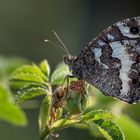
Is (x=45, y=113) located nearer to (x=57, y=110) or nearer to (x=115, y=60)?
(x=57, y=110)

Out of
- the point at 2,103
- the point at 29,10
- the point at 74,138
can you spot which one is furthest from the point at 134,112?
the point at 29,10

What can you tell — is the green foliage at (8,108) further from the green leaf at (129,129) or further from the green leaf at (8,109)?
the green leaf at (129,129)

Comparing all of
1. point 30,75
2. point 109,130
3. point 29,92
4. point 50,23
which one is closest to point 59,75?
point 30,75

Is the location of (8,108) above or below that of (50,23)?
above

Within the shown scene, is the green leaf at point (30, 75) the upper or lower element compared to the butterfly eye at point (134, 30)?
lower

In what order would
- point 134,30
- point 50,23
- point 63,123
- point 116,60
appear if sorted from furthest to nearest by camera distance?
point 50,23 < point 116,60 < point 134,30 < point 63,123

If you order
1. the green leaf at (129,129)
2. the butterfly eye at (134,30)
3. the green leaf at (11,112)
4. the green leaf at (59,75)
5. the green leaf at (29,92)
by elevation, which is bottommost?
the green leaf at (129,129)

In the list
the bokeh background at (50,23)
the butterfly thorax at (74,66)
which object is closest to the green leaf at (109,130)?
the butterfly thorax at (74,66)

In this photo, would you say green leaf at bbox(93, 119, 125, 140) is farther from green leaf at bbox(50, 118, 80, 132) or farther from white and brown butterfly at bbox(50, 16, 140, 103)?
white and brown butterfly at bbox(50, 16, 140, 103)

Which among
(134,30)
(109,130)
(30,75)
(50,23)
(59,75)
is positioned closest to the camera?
(109,130)
